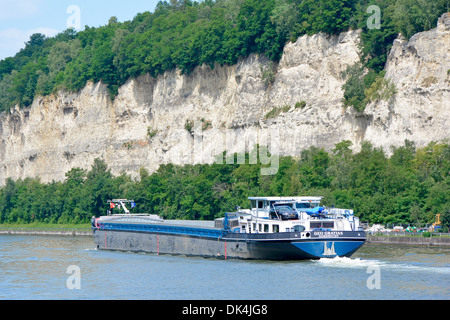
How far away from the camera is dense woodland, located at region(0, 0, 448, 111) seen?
91562mm

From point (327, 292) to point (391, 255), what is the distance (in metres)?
18.8

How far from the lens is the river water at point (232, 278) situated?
39.0 m

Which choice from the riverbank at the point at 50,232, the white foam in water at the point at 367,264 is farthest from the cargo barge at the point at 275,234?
the riverbank at the point at 50,232

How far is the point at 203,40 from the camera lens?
11525 centimetres

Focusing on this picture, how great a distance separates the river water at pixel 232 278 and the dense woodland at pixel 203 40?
120 feet

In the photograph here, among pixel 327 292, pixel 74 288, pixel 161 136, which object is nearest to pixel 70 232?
pixel 161 136

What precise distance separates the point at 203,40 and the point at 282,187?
3509cm

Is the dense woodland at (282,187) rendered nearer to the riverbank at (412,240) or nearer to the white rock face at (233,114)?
the white rock face at (233,114)

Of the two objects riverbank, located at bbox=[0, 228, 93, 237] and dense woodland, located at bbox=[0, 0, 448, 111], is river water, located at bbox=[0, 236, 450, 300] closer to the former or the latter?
dense woodland, located at bbox=[0, 0, 448, 111]

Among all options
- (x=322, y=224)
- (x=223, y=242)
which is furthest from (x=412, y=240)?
(x=223, y=242)
